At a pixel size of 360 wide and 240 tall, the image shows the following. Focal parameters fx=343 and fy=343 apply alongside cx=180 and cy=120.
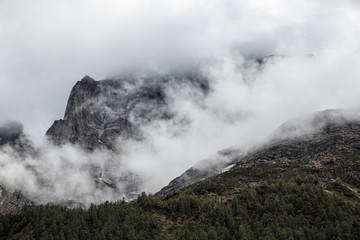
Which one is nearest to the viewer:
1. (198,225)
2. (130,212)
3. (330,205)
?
(330,205)

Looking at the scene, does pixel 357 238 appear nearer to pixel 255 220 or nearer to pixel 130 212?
pixel 255 220

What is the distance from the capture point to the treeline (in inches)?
6188

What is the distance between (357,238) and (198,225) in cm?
7489

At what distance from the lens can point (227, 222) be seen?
587ft

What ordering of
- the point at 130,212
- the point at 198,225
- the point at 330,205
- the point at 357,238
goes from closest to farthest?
the point at 357,238 → the point at 330,205 → the point at 198,225 → the point at 130,212

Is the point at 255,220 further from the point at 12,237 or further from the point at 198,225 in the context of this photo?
the point at 12,237

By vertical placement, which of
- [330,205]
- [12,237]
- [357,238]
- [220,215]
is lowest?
[357,238]

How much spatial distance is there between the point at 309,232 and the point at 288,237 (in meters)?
9.86

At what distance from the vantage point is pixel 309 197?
184500 mm

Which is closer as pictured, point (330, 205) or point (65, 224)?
point (330, 205)

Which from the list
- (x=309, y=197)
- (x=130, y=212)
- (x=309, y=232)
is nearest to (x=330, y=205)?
(x=309, y=197)

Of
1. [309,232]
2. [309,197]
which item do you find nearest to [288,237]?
[309,232]

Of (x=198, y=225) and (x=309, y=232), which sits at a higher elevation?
(x=198, y=225)

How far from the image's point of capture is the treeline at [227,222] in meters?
157
